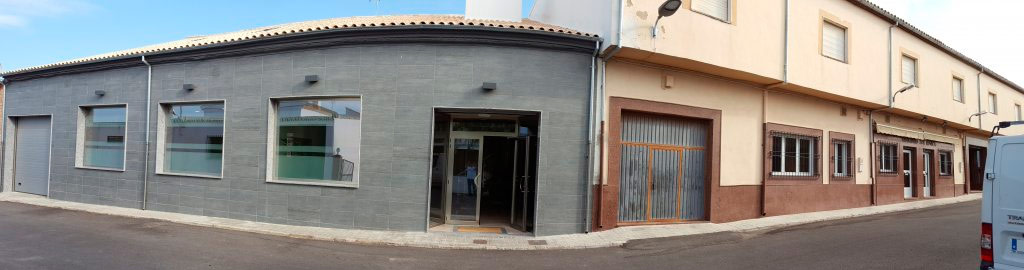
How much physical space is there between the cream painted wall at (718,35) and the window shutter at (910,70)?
7.91 meters

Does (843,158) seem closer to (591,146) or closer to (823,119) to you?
(823,119)

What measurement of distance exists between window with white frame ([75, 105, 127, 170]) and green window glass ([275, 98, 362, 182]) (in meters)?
4.83

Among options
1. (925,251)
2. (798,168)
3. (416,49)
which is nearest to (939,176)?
(798,168)

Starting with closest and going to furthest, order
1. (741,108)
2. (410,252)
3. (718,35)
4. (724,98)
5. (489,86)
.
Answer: (410,252) → (489,86) → (718,35) → (724,98) → (741,108)

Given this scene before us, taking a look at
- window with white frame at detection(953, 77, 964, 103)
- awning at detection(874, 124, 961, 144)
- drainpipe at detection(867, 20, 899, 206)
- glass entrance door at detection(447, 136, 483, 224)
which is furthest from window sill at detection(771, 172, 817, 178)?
window with white frame at detection(953, 77, 964, 103)

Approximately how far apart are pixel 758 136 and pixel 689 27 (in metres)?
4.01

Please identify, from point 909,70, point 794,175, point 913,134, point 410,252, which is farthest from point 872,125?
point 410,252

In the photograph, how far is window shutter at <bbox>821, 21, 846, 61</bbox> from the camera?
12.1 m

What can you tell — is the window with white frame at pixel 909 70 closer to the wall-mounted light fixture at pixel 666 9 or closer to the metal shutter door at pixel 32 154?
the wall-mounted light fixture at pixel 666 9

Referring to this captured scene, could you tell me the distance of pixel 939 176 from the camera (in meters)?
18.0

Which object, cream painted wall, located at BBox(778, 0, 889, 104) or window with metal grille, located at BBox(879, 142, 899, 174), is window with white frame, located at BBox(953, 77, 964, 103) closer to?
window with metal grille, located at BBox(879, 142, 899, 174)

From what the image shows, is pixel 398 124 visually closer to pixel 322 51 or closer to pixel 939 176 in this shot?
pixel 322 51

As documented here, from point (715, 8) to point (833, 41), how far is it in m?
5.19

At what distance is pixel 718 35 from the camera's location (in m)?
9.17
